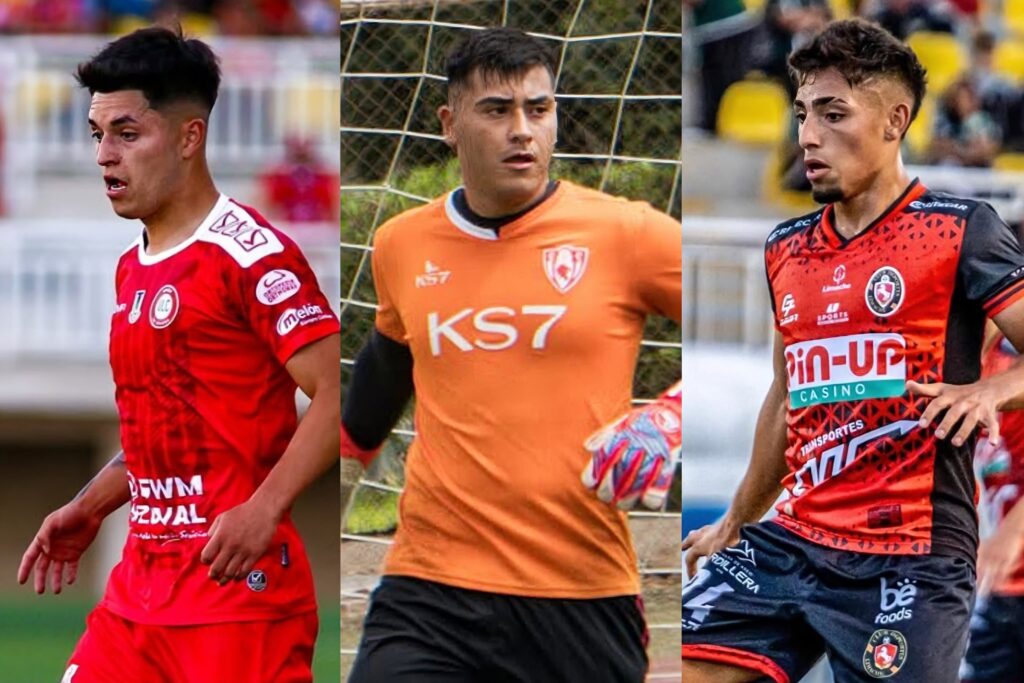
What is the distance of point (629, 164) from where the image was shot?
3.95 meters

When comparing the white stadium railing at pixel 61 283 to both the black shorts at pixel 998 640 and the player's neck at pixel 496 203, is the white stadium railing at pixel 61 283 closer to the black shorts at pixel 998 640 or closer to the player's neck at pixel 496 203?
the black shorts at pixel 998 640

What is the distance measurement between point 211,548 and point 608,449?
0.95 meters

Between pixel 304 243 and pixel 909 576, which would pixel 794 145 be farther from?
pixel 909 576

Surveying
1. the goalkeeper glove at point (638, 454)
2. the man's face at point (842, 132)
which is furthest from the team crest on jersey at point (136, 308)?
the man's face at point (842, 132)

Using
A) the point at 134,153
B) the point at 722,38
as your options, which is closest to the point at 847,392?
the point at 134,153

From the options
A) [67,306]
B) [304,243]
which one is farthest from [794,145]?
[67,306]

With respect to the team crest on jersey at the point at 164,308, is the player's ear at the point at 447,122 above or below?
above

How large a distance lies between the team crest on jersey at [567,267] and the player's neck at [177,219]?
106 centimetres

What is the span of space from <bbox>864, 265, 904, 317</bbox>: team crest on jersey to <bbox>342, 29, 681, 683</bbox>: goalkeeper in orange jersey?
554 millimetres

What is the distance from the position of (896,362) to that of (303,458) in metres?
1.34

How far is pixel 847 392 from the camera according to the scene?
14.6 ft

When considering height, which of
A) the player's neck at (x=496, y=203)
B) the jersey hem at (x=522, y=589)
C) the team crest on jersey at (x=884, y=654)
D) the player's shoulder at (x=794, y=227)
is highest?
the player's neck at (x=496, y=203)

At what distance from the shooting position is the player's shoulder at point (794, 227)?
469 cm

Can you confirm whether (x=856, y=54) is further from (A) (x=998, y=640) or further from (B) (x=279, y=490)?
(A) (x=998, y=640)
